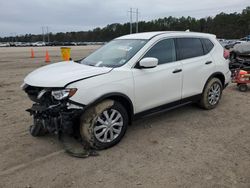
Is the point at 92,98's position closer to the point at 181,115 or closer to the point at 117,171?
the point at 117,171

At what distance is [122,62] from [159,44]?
2.85ft

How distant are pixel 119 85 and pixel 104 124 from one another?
66cm

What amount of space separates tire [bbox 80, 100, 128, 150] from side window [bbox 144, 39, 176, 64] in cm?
116

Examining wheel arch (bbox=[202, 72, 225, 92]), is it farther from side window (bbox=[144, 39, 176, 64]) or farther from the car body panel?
side window (bbox=[144, 39, 176, 64])

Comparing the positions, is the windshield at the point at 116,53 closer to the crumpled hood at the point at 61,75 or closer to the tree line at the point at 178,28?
the crumpled hood at the point at 61,75

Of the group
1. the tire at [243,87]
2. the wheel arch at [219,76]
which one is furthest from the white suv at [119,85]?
the tire at [243,87]

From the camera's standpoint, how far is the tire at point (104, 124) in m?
3.67

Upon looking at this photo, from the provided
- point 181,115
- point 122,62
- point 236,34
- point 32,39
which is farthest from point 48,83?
point 32,39

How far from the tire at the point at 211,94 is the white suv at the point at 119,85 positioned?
0.12 ft

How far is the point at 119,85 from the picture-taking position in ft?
12.8

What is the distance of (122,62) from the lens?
13.8 ft

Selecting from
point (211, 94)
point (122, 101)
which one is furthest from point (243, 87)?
point (122, 101)

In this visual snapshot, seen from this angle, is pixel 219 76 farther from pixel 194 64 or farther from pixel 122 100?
pixel 122 100

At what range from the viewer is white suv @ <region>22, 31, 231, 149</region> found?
358 centimetres
